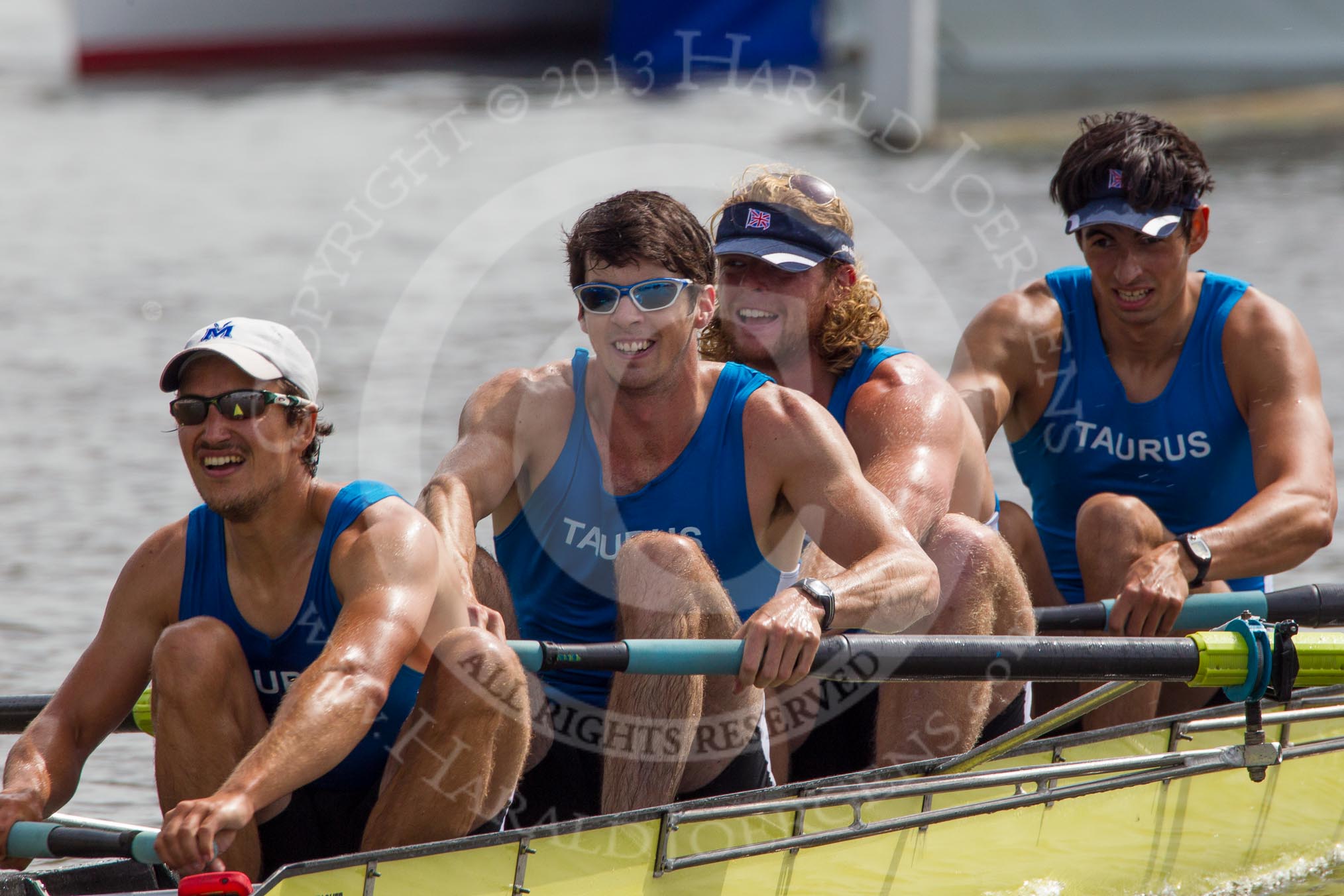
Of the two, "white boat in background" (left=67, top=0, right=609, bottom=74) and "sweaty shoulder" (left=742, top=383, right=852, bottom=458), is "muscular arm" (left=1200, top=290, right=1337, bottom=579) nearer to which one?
"sweaty shoulder" (left=742, top=383, right=852, bottom=458)

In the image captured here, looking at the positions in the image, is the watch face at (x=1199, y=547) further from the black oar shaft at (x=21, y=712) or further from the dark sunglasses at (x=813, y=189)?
the black oar shaft at (x=21, y=712)

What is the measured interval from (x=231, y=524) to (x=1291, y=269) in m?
14.1

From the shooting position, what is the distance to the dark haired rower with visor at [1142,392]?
479 cm

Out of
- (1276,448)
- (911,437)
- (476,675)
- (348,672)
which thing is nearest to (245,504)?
(348,672)

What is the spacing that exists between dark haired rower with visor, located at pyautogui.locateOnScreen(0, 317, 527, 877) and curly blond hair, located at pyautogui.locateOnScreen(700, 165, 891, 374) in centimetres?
137

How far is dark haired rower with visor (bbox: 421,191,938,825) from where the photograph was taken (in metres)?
3.80

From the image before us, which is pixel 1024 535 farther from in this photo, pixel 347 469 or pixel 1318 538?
pixel 347 469

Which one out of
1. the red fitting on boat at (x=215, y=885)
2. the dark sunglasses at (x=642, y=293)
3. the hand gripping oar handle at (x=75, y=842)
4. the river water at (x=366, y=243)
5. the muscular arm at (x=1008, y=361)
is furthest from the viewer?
the river water at (x=366, y=243)

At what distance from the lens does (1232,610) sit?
4.50 m

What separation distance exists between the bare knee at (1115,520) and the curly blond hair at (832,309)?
780 mm

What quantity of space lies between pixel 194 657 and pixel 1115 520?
2.60 metres

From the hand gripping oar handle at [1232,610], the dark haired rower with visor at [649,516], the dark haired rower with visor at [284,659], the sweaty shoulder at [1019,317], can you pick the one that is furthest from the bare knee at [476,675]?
the sweaty shoulder at [1019,317]

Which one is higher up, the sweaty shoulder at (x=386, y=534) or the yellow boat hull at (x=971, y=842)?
the sweaty shoulder at (x=386, y=534)

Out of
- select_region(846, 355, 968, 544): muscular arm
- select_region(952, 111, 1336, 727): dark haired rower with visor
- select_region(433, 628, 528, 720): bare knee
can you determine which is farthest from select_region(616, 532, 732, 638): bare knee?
select_region(952, 111, 1336, 727): dark haired rower with visor
